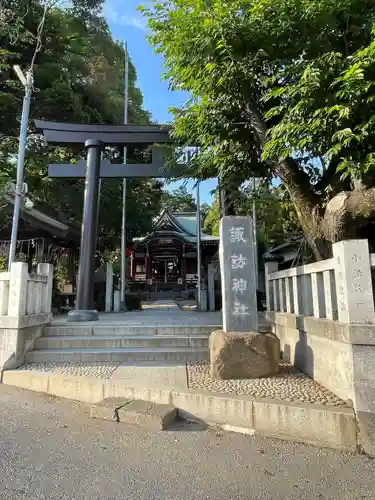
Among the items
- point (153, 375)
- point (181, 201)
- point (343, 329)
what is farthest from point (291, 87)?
point (181, 201)

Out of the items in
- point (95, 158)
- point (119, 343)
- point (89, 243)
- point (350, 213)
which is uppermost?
point (95, 158)

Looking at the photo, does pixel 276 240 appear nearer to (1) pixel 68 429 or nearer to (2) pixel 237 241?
(2) pixel 237 241

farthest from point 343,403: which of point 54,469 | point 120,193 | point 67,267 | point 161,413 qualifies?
point 67,267

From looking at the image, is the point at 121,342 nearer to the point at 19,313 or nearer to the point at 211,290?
the point at 19,313

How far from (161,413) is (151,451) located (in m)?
0.62

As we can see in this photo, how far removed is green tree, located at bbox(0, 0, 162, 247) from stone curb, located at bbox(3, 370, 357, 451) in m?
11.5

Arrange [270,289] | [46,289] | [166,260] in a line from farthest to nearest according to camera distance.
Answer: [166,260], [270,289], [46,289]

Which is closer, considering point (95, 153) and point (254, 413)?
point (254, 413)

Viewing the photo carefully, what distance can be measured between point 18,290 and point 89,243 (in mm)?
2618

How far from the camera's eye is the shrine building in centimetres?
2608

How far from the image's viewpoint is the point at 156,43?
247 inches

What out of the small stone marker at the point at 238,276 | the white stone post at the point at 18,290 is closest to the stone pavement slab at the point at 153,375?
the small stone marker at the point at 238,276

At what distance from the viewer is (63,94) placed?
14.3 meters

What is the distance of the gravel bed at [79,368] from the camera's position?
16.9 ft
